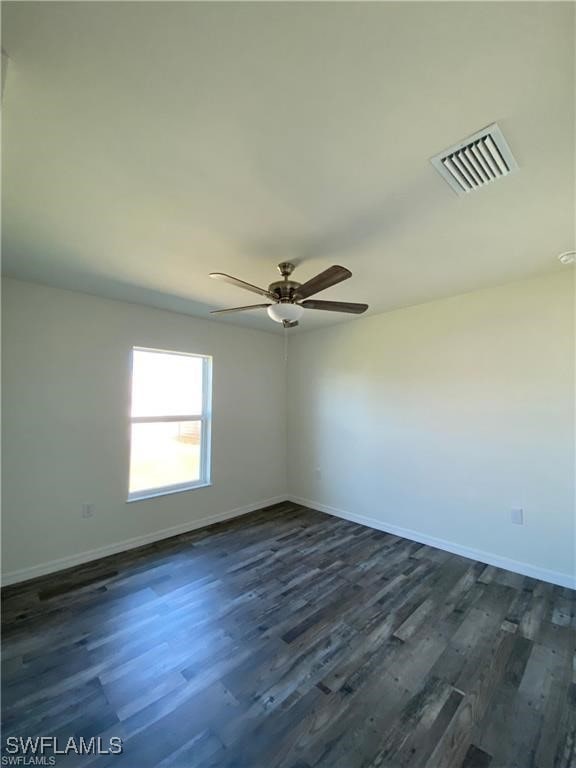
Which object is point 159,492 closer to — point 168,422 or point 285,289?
point 168,422

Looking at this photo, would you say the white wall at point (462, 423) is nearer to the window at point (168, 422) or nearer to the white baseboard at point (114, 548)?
the white baseboard at point (114, 548)

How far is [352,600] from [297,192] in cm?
278

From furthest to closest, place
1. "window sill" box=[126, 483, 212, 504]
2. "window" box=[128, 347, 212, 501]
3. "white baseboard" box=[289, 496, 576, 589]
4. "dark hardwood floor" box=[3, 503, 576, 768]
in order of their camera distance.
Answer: "window" box=[128, 347, 212, 501] → "window sill" box=[126, 483, 212, 504] → "white baseboard" box=[289, 496, 576, 589] → "dark hardwood floor" box=[3, 503, 576, 768]

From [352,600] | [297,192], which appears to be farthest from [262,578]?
[297,192]

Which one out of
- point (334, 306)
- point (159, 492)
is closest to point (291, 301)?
point (334, 306)

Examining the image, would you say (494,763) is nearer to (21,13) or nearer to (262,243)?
(262,243)

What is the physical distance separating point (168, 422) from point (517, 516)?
11.9 ft

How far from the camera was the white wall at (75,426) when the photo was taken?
2670 mm

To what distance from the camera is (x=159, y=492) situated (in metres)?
3.51

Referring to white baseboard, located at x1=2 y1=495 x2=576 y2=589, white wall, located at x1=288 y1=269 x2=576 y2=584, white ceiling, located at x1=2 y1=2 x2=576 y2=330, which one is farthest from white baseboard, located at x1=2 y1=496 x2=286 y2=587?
white ceiling, located at x1=2 y1=2 x2=576 y2=330

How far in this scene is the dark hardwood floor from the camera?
138cm

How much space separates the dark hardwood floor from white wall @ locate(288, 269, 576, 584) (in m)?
0.41

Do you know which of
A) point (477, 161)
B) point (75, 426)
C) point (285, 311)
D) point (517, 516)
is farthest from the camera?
point (75, 426)

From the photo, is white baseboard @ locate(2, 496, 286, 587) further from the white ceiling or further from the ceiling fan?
the ceiling fan
